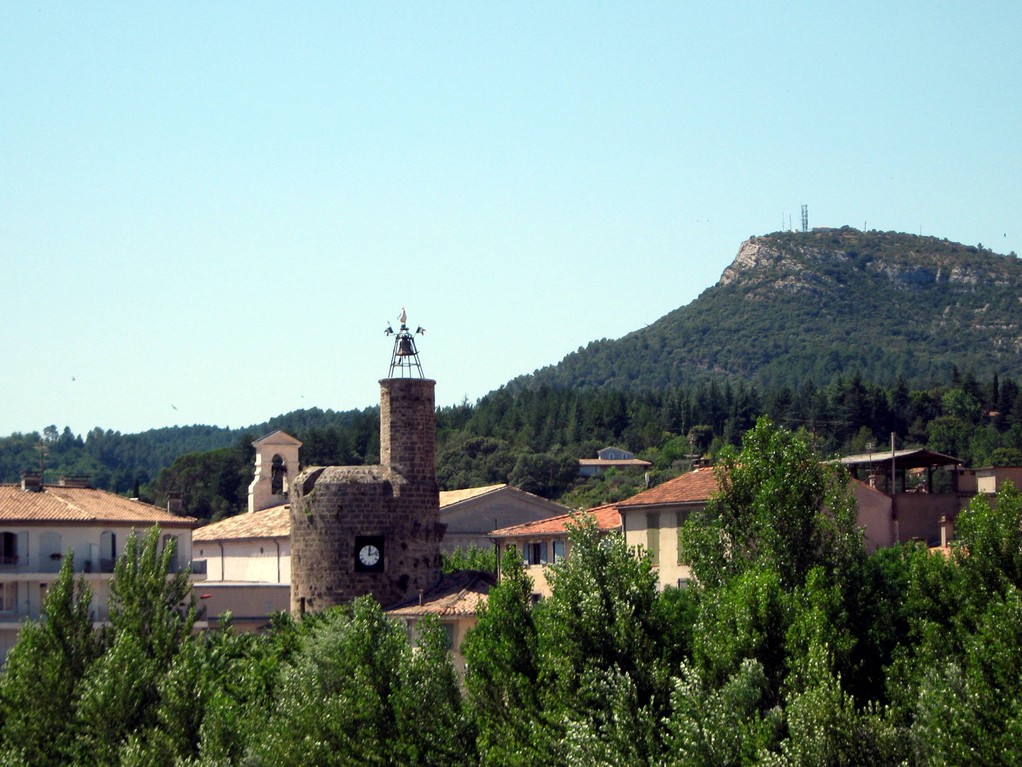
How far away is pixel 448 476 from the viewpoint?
13562cm

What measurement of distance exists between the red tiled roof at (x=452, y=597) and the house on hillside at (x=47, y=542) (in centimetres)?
897

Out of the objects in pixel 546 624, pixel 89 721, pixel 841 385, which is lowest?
pixel 89 721

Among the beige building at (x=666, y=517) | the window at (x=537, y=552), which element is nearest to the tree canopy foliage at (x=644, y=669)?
the beige building at (x=666, y=517)

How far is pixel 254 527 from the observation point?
75250 millimetres

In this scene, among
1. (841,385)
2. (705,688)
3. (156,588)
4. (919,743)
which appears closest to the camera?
(919,743)

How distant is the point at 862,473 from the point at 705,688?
1211 inches

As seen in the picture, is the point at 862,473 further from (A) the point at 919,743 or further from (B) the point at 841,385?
(B) the point at 841,385

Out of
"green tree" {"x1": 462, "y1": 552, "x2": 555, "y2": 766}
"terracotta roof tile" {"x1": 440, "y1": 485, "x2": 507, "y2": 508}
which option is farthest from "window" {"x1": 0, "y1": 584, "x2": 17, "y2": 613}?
"terracotta roof tile" {"x1": 440, "y1": 485, "x2": 507, "y2": 508}

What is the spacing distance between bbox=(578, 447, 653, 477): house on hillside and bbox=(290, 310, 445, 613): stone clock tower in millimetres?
88434

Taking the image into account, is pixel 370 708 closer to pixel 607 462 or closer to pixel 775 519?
pixel 775 519

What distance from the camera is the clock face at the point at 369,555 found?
54250 millimetres

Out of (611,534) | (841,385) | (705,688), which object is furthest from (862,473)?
(841,385)

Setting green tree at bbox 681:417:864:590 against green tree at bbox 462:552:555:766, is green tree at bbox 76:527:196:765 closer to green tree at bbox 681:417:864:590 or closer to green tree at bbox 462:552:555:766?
green tree at bbox 462:552:555:766

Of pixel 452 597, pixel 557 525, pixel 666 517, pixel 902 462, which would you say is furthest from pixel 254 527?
pixel 902 462
